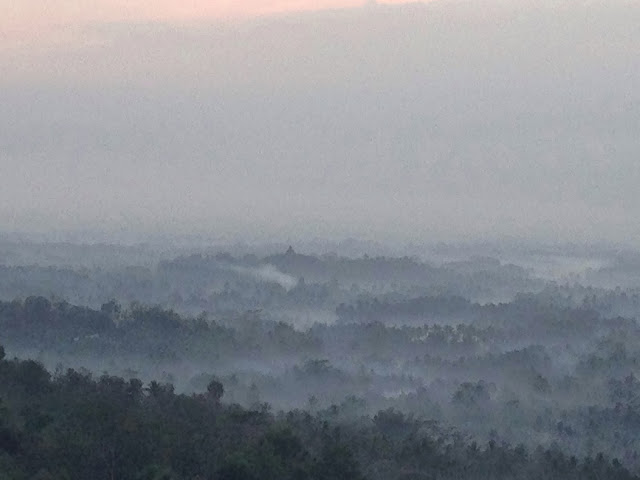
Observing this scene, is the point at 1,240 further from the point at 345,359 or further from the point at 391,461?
the point at 391,461

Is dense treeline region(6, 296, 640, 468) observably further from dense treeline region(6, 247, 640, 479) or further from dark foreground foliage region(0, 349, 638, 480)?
dark foreground foliage region(0, 349, 638, 480)

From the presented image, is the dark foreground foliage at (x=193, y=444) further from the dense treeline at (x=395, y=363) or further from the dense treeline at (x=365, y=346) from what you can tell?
the dense treeline at (x=395, y=363)

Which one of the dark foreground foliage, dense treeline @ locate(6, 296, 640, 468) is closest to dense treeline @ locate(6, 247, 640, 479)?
dense treeline @ locate(6, 296, 640, 468)

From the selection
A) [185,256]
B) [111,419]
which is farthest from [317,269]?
[111,419]

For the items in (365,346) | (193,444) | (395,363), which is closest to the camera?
(193,444)

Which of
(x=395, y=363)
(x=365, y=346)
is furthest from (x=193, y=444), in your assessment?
(x=365, y=346)

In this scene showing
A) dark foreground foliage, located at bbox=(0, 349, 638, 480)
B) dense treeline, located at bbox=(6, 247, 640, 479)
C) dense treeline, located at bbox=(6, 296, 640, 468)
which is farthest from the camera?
dense treeline, located at bbox=(6, 296, 640, 468)

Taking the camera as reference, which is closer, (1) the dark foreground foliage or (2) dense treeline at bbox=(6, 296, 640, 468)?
(1) the dark foreground foliage

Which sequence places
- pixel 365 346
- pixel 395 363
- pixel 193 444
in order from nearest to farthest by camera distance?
pixel 193 444 < pixel 395 363 < pixel 365 346

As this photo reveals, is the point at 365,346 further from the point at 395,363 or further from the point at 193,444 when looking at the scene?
the point at 193,444
